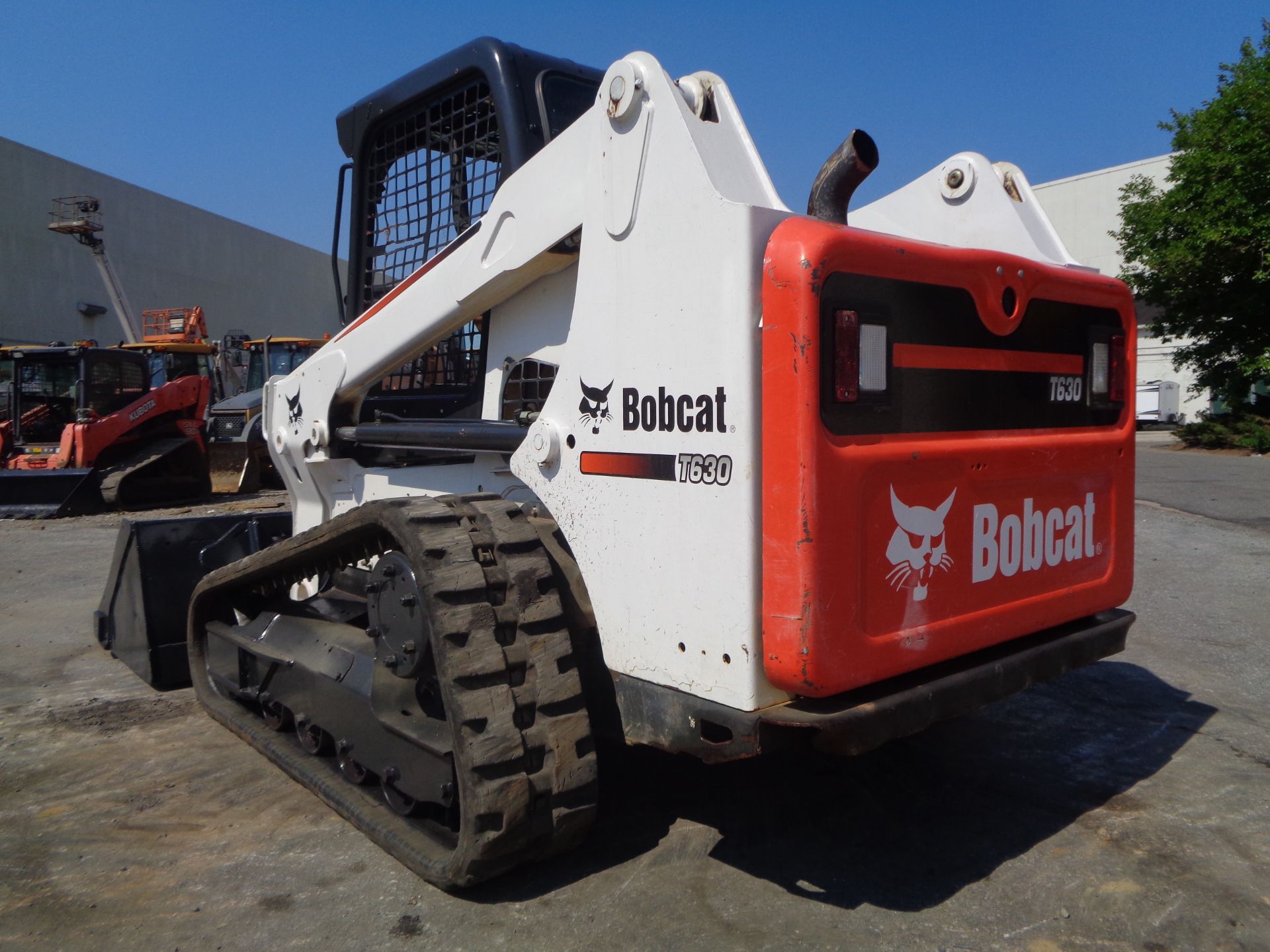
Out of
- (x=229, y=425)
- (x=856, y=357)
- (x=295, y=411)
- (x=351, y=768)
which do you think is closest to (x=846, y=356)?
(x=856, y=357)

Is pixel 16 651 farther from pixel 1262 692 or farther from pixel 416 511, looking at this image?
pixel 1262 692

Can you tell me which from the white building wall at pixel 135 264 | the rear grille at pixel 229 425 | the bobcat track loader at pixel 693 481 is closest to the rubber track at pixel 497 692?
the bobcat track loader at pixel 693 481

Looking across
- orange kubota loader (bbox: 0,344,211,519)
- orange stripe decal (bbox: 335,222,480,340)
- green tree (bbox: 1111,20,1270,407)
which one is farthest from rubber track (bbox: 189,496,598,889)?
green tree (bbox: 1111,20,1270,407)

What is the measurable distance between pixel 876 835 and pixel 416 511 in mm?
1581

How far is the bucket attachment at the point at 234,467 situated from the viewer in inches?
543

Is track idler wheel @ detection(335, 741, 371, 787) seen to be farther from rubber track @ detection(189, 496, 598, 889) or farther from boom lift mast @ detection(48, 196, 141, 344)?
boom lift mast @ detection(48, 196, 141, 344)

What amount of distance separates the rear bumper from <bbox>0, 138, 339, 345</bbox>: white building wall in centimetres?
3030

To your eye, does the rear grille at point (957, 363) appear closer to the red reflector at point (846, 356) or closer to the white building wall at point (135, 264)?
the red reflector at point (846, 356)

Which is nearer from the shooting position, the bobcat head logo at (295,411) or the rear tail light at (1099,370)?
the rear tail light at (1099,370)

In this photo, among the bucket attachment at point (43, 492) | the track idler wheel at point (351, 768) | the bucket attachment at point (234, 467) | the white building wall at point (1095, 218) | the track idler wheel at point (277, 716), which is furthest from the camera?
the white building wall at point (1095, 218)

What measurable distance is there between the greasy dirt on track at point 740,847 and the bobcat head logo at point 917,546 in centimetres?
81

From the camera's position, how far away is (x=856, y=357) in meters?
2.27

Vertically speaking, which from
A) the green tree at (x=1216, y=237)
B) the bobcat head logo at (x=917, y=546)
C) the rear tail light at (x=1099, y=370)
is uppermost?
the green tree at (x=1216, y=237)

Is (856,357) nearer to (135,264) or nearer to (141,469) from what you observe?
(141,469)
